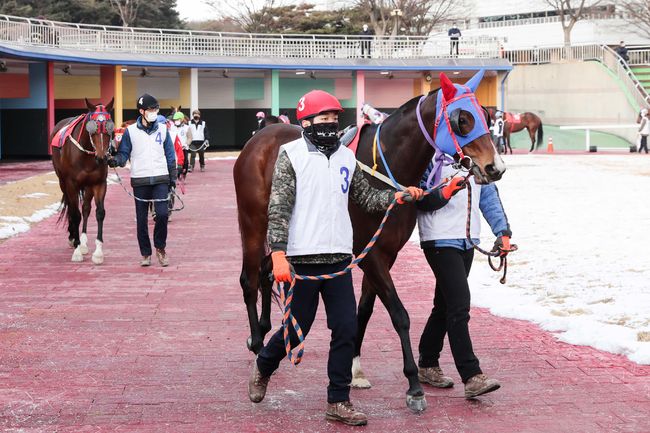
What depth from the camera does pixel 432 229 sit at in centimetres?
603

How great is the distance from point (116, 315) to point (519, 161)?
26772mm

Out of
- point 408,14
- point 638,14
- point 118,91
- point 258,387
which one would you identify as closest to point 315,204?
point 258,387

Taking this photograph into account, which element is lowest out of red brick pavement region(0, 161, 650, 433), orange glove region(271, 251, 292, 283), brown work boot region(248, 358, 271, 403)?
red brick pavement region(0, 161, 650, 433)

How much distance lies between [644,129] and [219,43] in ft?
59.6

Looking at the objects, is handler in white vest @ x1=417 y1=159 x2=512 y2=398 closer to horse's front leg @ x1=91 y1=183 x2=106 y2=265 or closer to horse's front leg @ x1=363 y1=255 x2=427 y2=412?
horse's front leg @ x1=363 y1=255 x2=427 y2=412

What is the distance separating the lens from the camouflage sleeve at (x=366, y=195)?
560 centimetres

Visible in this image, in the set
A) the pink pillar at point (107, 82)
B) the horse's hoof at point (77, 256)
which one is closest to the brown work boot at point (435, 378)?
the horse's hoof at point (77, 256)

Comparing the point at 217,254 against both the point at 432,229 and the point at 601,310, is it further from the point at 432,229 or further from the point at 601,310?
the point at 432,229

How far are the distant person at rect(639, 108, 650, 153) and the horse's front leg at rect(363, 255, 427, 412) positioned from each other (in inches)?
1363

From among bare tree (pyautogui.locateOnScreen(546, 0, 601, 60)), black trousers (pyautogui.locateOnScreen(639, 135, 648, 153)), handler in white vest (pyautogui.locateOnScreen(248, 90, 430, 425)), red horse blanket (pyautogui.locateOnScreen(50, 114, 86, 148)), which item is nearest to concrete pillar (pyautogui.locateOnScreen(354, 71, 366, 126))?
black trousers (pyautogui.locateOnScreen(639, 135, 648, 153))

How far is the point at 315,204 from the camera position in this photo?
5.38 metres

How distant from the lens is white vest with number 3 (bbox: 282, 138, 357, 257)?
5363 millimetres

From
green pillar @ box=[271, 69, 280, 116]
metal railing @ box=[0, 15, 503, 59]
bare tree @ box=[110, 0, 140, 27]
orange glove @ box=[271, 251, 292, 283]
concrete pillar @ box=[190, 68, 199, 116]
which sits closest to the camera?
orange glove @ box=[271, 251, 292, 283]

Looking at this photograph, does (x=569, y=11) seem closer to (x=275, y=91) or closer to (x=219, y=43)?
(x=275, y=91)
